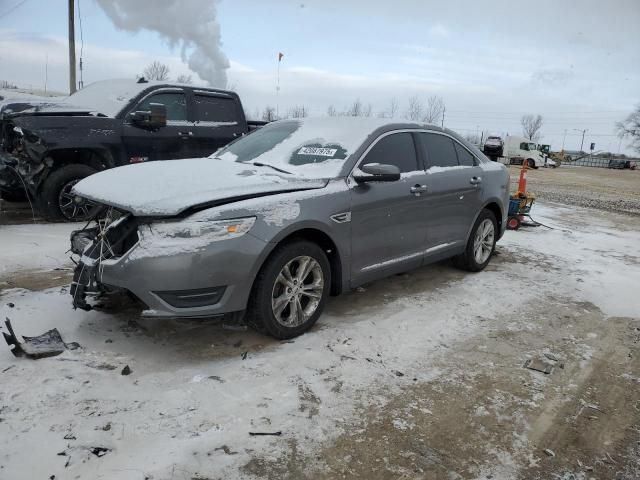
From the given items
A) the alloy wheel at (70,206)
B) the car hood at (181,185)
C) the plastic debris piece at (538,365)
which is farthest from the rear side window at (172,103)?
the plastic debris piece at (538,365)

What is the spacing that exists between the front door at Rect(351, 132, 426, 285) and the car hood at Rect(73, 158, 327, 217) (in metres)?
0.49

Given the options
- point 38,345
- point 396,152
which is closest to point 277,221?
point 396,152

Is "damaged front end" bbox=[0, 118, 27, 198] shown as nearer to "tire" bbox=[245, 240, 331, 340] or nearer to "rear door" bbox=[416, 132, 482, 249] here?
"tire" bbox=[245, 240, 331, 340]

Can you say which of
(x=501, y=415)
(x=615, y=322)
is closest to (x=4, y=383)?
(x=501, y=415)

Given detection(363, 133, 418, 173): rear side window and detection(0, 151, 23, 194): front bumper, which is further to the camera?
detection(0, 151, 23, 194): front bumper

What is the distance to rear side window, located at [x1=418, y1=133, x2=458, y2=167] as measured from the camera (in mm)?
4934

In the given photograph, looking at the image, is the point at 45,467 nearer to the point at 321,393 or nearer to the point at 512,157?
the point at 321,393

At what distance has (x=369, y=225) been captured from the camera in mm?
4125

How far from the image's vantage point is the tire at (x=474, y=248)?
221 inches

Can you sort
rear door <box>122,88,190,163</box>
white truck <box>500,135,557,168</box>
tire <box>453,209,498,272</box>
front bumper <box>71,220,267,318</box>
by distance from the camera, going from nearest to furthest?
front bumper <box>71,220,267,318</box>, tire <box>453,209,498,272</box>, rear door <box>122,88,190,163</box>, white truck <box>500,135,557,168</box>

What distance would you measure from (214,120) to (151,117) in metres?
1.62

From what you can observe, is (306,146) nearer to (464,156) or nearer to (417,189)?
(417,189)

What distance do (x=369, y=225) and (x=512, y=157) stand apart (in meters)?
40.1

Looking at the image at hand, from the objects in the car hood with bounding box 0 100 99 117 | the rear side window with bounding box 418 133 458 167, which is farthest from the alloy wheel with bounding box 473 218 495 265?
the car hood with bounding box 0 100 99 117
